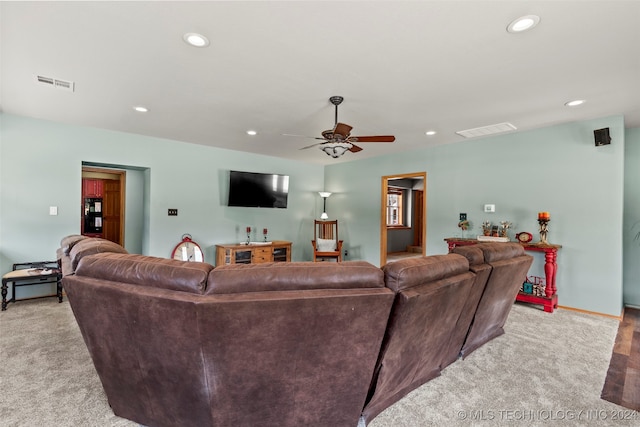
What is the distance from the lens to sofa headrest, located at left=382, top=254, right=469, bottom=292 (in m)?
1.46

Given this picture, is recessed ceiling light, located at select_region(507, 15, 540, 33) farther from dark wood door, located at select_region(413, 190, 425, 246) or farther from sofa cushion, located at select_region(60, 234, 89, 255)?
dark wood door, located at select_region(413, 190, 425, 246)

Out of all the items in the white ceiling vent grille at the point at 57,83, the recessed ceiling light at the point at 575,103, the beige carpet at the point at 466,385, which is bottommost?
the beige carpet at the point at 466,385

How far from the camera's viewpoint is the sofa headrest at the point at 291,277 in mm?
1294

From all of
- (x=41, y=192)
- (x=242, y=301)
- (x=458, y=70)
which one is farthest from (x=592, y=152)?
(x=41, y=192)

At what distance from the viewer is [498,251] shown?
2352 mm

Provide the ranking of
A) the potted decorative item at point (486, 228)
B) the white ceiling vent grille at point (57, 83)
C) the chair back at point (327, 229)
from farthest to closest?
the chair back at point (327, 229) → the potted decorative item at point (486, 228) → the white ceiling vent grille at point (57, 83)

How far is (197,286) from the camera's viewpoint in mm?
1281

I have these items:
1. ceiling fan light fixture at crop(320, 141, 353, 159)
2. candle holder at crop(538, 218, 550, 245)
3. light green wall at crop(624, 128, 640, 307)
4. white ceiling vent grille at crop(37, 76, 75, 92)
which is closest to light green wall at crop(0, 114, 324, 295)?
white ceiling vent grille at crop(37, 76, 75, 92)

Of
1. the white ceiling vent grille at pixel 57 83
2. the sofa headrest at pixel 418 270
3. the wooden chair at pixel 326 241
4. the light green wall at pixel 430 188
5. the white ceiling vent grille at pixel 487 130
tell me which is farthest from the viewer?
the wooden chair at pixel 326 241

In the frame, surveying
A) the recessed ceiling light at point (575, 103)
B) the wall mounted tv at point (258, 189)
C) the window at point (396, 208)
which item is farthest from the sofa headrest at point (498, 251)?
the window at point (396, 208)

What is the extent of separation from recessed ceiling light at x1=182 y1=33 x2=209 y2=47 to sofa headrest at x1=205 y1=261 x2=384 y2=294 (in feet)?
5.35

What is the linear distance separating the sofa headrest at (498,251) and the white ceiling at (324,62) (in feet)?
4.66

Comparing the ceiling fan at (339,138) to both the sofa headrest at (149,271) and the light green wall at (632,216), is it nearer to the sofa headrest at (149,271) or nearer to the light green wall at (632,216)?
the sofa headrest at (149,271)

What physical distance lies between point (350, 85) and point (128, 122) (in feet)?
10.1
